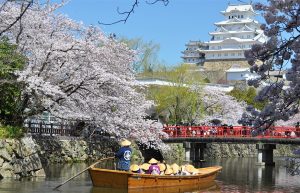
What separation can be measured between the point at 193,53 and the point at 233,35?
12.1 metres

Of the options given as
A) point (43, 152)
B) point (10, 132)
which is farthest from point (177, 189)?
point (43, 152)

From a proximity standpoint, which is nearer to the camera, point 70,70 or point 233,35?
point 70,70

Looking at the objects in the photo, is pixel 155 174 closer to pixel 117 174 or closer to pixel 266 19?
pixel 117 174

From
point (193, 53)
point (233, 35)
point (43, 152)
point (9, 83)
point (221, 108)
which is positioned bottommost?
point (43, 152)

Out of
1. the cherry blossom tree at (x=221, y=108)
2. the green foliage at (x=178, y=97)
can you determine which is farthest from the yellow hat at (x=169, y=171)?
the cherry blossom tree at (x=221, y=108)

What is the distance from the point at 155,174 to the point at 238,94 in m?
35.2

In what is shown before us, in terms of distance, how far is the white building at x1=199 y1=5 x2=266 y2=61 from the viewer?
89562 millimetres

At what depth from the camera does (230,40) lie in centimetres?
9112

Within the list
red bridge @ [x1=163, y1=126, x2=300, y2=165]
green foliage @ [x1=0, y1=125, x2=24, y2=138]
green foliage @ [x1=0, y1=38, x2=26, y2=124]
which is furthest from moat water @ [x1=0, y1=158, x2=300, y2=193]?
red bridge @ [x1=163, y1=126, x2=300, y2=165]

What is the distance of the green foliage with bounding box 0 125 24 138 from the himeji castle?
6414cm

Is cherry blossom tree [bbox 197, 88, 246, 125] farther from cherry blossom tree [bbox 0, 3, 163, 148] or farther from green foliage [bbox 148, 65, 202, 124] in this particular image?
cherry blossom tree [bbox 0, 3, 163, 148]

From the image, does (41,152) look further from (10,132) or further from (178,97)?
(178,97)

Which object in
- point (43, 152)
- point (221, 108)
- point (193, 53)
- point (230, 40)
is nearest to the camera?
point (43, 152)

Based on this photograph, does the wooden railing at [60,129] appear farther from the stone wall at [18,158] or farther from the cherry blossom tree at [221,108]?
the cherry blossom tree at [221,108]
